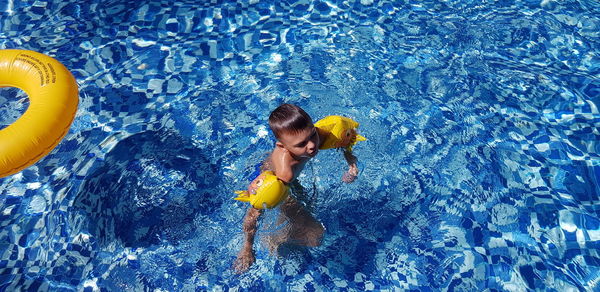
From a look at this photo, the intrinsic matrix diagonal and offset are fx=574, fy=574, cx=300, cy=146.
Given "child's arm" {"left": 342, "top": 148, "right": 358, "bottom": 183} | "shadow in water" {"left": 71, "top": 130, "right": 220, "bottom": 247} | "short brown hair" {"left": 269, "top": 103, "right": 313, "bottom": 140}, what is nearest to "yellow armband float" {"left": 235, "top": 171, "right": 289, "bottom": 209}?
"short brown hair" {"left": 269, "top": 103, "right": 313, "bottom": 140}

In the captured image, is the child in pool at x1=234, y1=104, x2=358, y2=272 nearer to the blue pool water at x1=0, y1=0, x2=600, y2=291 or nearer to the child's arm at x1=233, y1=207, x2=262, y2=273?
the child's arm at x1=233, y1=207, x2=262, y2=273

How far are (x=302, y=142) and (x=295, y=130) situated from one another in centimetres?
11

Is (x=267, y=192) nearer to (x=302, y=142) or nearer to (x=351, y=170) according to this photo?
(x=302, y=142)

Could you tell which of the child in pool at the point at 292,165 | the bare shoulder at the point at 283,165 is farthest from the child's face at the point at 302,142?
the bare shoulder at the point at 283,165

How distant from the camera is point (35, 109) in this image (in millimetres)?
4355

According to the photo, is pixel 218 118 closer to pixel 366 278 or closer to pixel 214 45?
pixel 214 45

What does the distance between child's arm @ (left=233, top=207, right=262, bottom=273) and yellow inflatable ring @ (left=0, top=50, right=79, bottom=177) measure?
1.60 m

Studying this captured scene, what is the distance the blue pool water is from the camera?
180 inches

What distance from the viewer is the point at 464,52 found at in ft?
19.8

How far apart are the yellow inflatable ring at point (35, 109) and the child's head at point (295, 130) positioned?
173 cm

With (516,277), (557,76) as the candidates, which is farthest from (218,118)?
(557,76)

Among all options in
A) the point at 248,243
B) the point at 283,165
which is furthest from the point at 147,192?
the point at 283,165

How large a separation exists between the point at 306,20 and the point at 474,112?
2.23m

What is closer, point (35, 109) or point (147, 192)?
point (35, 109)
